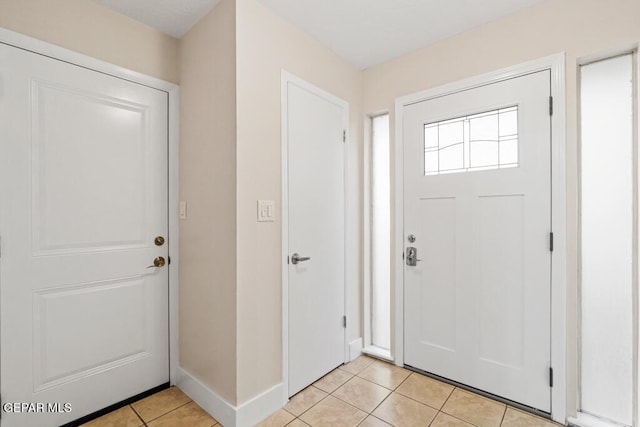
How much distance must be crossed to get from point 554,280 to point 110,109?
2874mm

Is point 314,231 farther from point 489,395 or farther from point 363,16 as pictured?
point 489,395

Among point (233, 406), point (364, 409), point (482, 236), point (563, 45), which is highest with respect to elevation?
point (563, 45)

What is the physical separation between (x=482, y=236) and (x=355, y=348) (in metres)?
1.36

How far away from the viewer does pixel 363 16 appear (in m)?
1.95

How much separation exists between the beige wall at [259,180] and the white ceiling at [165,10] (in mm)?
335

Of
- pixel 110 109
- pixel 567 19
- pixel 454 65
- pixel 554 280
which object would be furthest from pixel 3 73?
pixel 554 280

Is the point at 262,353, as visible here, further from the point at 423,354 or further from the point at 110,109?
the point at 110,109

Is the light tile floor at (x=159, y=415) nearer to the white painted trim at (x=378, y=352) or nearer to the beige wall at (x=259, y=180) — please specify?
the beige wall at (x=259, y=180)

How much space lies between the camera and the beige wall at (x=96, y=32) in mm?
1584

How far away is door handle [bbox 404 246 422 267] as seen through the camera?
2318 mm

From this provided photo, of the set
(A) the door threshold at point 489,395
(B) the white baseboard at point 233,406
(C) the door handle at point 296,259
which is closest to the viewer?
(B) the white baseboard at point 233,406

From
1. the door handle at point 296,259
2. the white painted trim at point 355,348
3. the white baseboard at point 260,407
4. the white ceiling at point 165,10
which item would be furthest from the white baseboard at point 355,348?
the white ceiling at point 165,10

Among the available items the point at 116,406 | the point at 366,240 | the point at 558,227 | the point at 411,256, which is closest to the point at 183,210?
the point at 116,406

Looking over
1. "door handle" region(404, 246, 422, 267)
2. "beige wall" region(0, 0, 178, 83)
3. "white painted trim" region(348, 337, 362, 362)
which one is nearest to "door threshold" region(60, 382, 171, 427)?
"white painted trim" region(348, 337, 362, 362)
